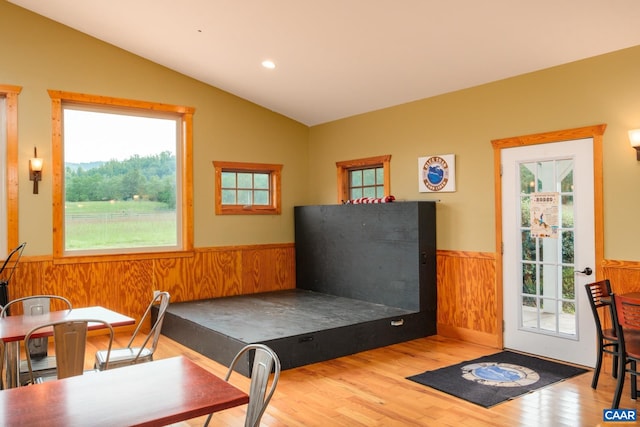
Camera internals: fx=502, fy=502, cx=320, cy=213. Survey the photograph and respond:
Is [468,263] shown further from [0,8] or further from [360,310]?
[0,8]

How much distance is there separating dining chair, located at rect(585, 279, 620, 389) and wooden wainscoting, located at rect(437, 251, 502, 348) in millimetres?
1078

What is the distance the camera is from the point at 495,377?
417cm

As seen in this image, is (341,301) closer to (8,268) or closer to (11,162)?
(8,268)

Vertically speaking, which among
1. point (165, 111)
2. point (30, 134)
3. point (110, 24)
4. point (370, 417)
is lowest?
point (370, 417)

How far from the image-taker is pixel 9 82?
535 centimetres

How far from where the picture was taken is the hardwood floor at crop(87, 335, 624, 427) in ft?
11.0

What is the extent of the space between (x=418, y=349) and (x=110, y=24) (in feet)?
15.5

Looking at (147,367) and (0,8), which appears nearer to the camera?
(147,367)

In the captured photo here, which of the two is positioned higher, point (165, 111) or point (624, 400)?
point (165, 111)

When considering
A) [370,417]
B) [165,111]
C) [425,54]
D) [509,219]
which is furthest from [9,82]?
[509,219]

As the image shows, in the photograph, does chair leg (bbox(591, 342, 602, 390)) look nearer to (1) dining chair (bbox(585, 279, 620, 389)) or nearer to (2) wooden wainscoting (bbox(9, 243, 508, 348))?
(1) dining chair (bbox(585, 279, 620, 389))

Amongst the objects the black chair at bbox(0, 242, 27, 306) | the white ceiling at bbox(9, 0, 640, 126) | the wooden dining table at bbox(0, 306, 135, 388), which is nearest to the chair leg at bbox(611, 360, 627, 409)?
the white ceiling at bbox(9, 0, 640, 126)

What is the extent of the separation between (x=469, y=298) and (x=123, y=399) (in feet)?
13.6

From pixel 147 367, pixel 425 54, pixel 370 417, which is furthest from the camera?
pixel 425 54
